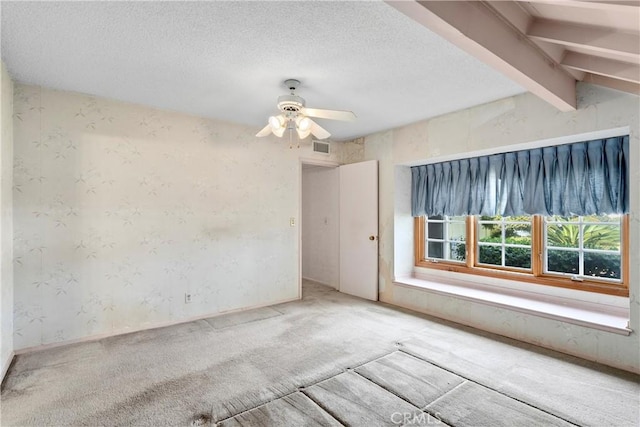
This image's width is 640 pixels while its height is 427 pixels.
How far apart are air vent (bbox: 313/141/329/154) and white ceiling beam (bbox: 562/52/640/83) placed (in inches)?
122

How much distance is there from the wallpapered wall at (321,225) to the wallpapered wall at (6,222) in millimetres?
3909

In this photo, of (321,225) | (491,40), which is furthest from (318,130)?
(321,225)

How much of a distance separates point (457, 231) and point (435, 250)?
0.43m

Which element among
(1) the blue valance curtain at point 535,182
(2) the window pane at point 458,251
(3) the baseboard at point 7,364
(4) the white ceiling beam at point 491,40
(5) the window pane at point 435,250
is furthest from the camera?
(5) the window pane at point 435,250

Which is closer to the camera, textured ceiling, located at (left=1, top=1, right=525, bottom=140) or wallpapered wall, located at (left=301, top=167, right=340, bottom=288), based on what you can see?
textured ceiling, located at (left=1, top=1, right=525, bottom=140)

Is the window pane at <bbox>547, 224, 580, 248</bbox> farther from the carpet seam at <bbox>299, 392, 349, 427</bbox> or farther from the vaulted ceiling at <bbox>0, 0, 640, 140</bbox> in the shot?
the carpet seam at <bbox>299, 392, 349, 427</bbox>

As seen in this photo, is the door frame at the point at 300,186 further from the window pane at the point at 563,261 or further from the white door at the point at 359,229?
the window pane at the point at 563,261

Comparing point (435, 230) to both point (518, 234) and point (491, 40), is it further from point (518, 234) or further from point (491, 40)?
point (491, 40)

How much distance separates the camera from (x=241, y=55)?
2389 mm

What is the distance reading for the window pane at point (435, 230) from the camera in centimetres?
449

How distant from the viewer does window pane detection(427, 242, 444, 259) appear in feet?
14.7

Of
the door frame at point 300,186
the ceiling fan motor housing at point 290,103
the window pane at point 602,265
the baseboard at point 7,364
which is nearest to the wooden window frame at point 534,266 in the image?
the window pane at point 602,265

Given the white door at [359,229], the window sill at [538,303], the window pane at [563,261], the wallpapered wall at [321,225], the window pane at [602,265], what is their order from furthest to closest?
1. the wallpapered wall at [321,225]
2. the white door at [359,229]
3. the window pane at [563,261]
4. the window pane at [602,265]
5. the window sill at [538,303]

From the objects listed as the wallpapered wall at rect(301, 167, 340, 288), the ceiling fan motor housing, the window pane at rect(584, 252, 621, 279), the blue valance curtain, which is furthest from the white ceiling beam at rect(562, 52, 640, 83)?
the wallpapered wall at rect(301, 167, 340, 288)
